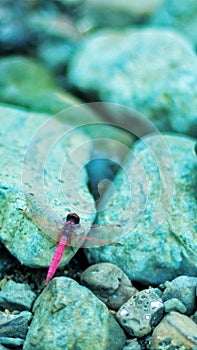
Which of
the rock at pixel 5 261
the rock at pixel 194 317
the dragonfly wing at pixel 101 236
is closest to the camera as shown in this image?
the rock at pixel 194 317

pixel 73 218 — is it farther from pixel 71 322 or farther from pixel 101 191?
pixel 101 191

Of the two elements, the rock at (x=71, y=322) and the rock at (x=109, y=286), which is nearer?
the rock at (x=71, y=322)

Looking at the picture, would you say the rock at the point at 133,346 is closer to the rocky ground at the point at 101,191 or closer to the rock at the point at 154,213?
the rocky ground at the point at 101,191

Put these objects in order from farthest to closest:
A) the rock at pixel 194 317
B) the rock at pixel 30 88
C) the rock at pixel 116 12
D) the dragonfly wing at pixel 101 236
Result: the rock at pixel 116 12 → the rock at pixel 30 88 → the dragonfly wing at pixel 101 236 → the rock at pixel 194 317

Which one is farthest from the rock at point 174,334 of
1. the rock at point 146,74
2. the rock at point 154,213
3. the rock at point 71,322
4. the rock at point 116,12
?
the rock at point 116,12

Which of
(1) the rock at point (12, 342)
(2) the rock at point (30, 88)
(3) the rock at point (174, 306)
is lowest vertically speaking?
(2) the rock at point (30, 88)

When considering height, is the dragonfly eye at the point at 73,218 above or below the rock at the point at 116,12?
above
